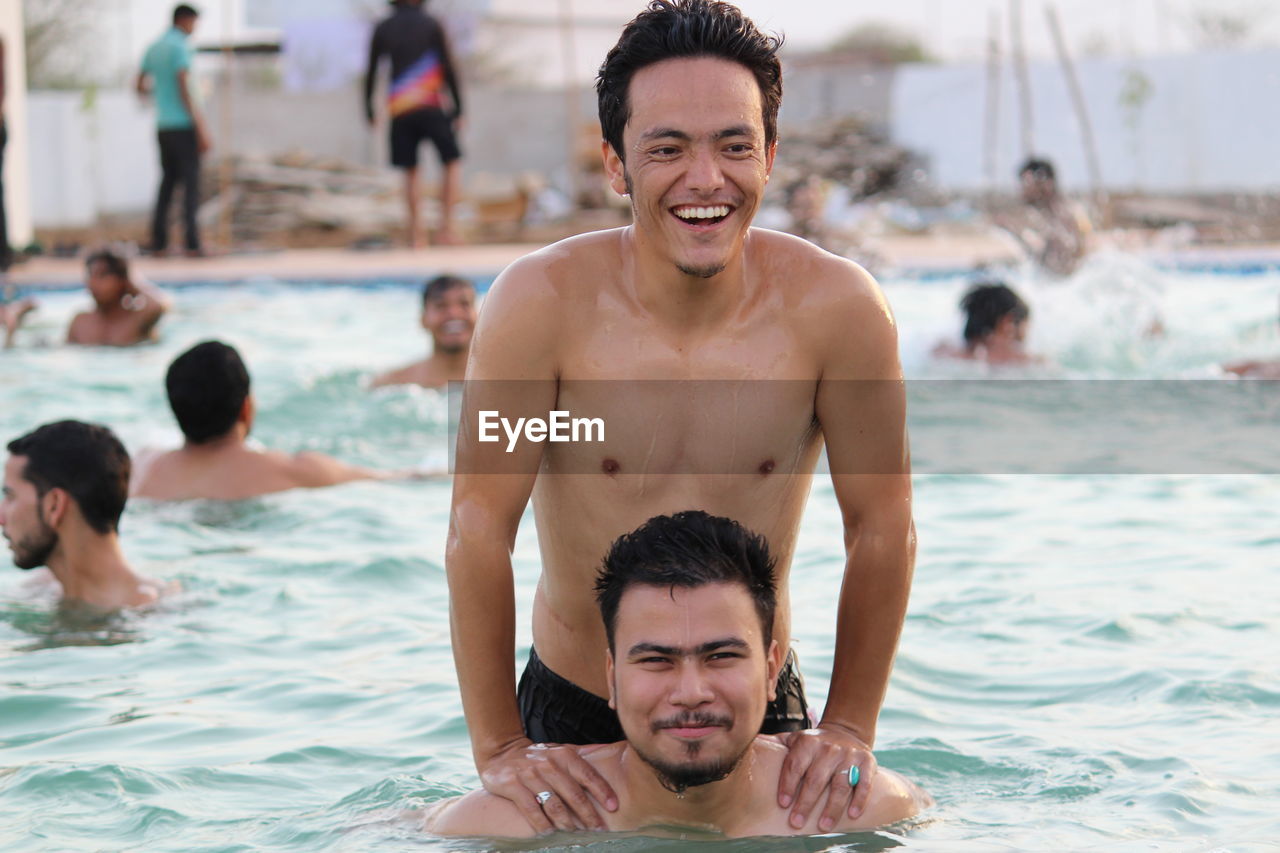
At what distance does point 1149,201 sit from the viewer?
19.2m

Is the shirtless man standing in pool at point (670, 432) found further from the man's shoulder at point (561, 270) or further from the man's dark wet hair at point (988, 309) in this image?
the man's dark wet hair at point (988, 309)

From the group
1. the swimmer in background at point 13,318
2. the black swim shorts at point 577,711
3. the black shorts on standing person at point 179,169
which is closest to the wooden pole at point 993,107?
the black shorts on standing person at point 179,169

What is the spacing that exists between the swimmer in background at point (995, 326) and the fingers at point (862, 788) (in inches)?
256

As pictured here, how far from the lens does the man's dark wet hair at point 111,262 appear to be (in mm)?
10266

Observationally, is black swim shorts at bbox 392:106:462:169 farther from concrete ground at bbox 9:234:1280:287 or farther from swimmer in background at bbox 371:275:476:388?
swimmer in background at bbox 371:275:476:388

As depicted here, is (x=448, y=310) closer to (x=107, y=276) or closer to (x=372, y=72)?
(x=107, y=276)

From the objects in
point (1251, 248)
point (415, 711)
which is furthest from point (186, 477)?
point (1251, 248)

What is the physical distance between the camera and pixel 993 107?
2127 centimetres

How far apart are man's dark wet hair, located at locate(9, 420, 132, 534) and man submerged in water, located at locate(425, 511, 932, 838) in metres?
2.41

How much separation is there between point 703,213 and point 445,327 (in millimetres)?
5843

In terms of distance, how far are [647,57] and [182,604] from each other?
10.2ft

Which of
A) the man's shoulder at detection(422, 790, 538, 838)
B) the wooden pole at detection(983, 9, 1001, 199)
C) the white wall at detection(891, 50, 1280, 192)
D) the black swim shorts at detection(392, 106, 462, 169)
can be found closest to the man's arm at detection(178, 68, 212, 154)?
the black swim shorts at detection(392, 106, 462, 169)

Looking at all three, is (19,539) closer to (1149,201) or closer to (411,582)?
(411,582)

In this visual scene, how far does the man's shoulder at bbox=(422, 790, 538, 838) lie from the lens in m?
3.03
